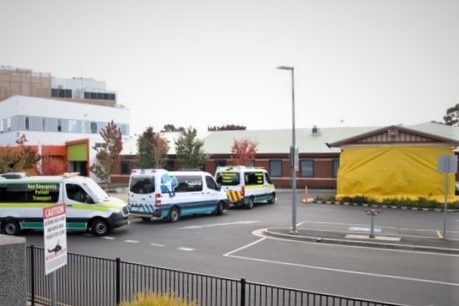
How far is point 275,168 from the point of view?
45500 mm

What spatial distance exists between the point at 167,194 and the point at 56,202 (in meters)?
5.12

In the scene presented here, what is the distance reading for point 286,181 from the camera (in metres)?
44.9

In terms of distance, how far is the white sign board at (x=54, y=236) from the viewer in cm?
682

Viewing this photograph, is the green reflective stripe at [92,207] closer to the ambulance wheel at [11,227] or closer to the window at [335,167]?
the ambulance wheel at [11,227]

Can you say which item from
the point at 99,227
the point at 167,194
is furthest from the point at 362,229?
the point at 99,227

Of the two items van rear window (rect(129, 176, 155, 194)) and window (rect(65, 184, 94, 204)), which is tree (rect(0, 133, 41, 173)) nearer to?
van rear window (rect(129, 176, 155, 194))

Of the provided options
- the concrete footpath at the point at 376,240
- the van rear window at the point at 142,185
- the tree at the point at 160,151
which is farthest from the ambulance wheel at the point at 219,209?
the tree at the point at 160,151

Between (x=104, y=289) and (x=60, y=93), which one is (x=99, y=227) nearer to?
(x=104, y=289)

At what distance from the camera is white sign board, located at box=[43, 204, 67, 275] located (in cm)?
682

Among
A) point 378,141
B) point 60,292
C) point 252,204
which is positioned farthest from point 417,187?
point 60,292

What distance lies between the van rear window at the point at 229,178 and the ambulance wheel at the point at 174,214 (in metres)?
5.93

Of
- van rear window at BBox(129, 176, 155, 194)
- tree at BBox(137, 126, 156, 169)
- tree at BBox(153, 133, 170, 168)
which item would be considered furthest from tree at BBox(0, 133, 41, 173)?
van rear window at BBox(129, 176, 155, 194)

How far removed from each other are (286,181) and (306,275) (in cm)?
3295

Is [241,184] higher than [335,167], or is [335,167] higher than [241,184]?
[335,167]
